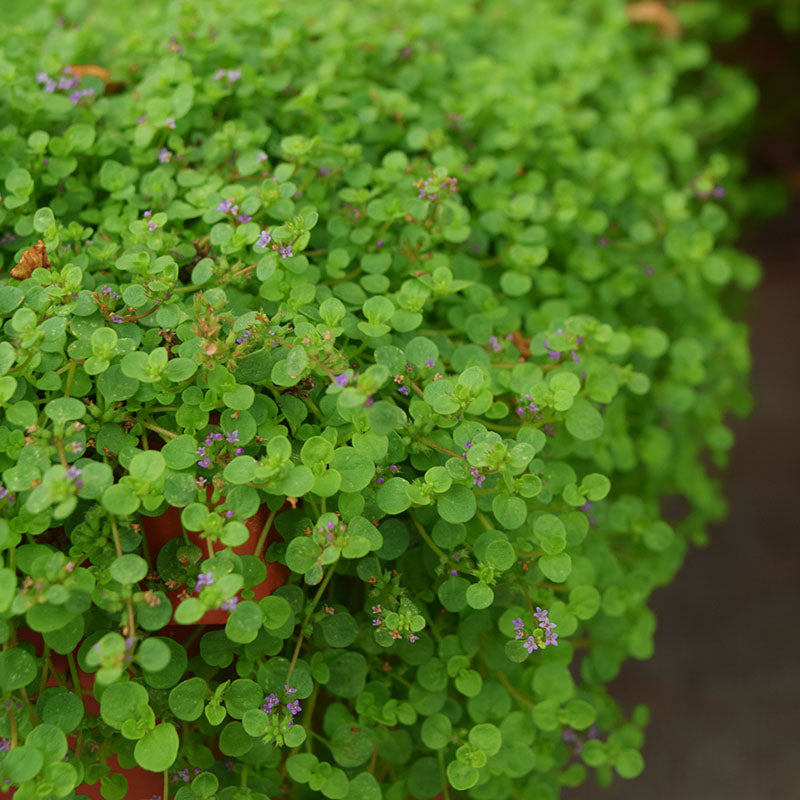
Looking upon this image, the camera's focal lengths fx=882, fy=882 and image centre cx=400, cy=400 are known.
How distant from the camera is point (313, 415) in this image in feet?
3.38

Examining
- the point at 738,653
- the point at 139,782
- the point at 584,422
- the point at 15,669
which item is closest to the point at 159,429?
the point at 15,669

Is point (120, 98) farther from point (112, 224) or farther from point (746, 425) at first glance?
point (746, 425)

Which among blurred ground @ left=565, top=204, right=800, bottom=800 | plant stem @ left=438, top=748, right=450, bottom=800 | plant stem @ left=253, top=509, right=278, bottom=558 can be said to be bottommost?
blurred ground @ left=565, top=204, right=800, bottom=800

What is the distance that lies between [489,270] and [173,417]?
1.92 ft

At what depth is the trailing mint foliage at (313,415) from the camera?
89cm

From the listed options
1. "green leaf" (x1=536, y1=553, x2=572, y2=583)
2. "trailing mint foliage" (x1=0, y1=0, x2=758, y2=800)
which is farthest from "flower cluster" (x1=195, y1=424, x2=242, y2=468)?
"green leaf" (x1=536, y1=553, x2=572, y2=583)

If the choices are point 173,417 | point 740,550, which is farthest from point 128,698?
point 740,550

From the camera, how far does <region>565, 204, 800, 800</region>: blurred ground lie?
6.66 feet

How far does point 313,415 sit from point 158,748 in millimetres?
389

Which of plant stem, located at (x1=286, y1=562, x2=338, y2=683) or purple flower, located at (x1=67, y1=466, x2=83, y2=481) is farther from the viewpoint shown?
plant stem, located at (x1=286, y1=562, x2=338, y2=683)

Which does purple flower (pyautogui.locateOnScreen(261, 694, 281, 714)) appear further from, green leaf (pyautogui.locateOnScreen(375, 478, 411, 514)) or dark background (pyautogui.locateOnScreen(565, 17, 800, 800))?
dark background (pyautogui.locateOnScreen(565, 17, 800, 800))

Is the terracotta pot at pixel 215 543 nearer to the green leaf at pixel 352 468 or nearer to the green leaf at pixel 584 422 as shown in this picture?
the green leaf at pixel 352 468

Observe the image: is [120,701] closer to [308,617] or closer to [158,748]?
[158,748]

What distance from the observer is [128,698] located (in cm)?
86
